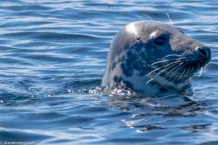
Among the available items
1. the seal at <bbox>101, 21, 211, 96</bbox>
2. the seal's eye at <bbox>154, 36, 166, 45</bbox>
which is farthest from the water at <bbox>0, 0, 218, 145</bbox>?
the seal's eye at <bbox>154, 36, 166, 45</bbox>

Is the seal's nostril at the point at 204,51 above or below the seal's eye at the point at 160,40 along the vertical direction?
below

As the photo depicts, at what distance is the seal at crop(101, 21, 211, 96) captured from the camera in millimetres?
11023

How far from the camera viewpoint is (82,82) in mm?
12750

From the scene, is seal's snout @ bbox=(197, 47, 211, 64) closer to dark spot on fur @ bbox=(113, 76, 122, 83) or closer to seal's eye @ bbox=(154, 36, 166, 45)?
seal's eye @ bbox=(154, 36, 166, 45)

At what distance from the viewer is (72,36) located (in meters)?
16.5

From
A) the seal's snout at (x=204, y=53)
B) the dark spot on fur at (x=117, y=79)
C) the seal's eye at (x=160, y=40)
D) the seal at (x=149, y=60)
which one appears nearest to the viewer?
the seal's snout at (x=204, y=53)

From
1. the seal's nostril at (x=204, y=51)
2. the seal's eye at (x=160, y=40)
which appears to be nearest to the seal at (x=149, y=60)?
the seal's eye at (x=160, y=40)

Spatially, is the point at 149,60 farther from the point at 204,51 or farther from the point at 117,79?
the point at 204,51

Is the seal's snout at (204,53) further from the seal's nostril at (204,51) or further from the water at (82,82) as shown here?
the water at (82,82)

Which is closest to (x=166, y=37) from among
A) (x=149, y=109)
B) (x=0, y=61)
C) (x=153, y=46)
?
(x=153, y=46)

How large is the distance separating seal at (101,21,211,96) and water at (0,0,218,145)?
0.32 metres

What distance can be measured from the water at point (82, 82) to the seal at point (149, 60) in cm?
32

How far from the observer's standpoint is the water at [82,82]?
920cm

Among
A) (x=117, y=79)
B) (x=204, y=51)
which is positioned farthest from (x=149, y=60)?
(x=204, y=51)
